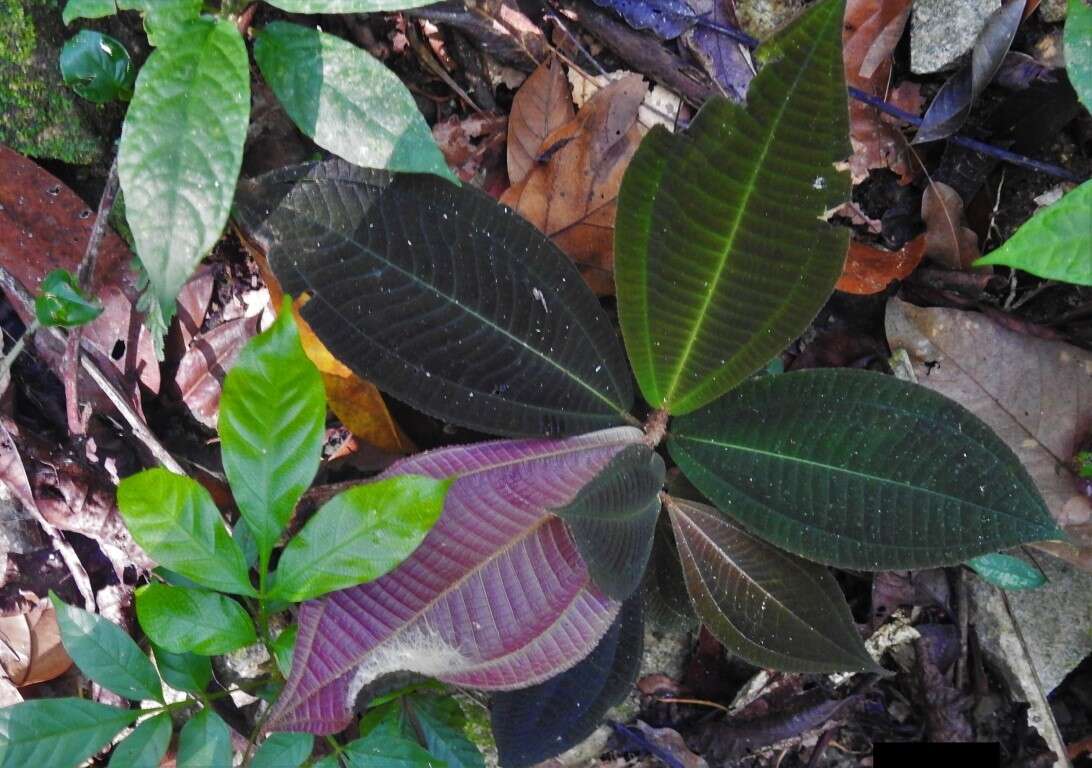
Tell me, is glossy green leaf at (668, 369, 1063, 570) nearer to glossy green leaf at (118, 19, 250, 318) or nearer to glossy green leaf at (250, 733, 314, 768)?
glossy green leaf at (250, 733, 314, 768)

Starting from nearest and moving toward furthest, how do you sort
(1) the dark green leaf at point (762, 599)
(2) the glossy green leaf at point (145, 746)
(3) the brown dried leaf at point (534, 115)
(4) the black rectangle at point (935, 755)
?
(2) the glossy green leaf at point (145, 746) < (1) the dark green leaf at point (762, 599) < (3) the brown dried leaf at point (534, 115) < (4) the black rectangle at point (935, 755)

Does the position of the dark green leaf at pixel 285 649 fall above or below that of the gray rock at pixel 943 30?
below

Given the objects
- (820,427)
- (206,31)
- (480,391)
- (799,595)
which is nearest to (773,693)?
(799,595)

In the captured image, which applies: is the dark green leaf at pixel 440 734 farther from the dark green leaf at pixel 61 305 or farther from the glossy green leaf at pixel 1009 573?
the glossy green leaf at pixel 1009 573

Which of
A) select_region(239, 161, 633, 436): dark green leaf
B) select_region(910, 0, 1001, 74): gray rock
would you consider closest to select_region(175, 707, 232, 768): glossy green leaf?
select_region(239, 161, 633, 436): dark green leaf

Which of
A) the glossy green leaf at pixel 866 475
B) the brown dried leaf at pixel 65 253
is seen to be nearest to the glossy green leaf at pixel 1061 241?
the glossy green leaf at pixel 866 475

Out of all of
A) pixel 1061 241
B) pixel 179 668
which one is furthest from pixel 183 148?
pixel 1061 241

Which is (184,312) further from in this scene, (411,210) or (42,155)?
(411,210)
